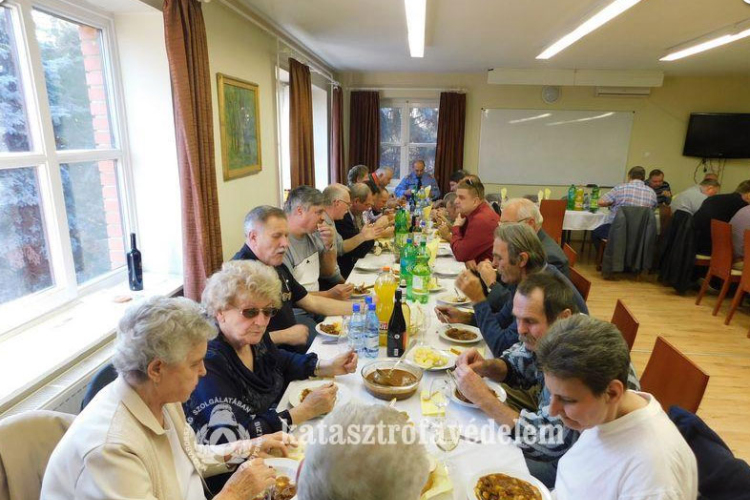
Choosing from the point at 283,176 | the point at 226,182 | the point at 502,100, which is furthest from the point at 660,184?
the point at 226,182

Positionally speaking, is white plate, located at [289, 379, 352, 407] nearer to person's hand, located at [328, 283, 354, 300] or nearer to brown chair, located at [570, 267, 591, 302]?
person's hand, located at [328, 283, 354, 300]

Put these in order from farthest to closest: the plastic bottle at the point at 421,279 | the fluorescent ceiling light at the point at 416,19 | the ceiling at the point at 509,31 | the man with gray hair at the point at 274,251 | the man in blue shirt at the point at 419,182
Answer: the man in blue shirt at the point at 419,182 < the ceiling at the point at 509,31 < the fluorescent ceiling light at the point at 416,19 < the plastic bottle at the point at 421,279 < the man with gray hair at the point at 274,251

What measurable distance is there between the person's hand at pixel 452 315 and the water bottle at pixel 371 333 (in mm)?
459

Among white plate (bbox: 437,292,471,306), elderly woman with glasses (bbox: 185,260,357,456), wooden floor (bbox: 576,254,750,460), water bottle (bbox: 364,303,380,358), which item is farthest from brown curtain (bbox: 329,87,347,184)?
elderly woman with glasses (bbox: 185,260,357,456)

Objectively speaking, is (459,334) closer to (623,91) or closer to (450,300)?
(450,300)

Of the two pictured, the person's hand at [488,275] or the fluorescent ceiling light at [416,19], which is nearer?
the person's hand at [488,275]

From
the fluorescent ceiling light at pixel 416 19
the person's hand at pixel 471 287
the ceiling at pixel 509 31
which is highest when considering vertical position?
the ceiling at pixel 509 31

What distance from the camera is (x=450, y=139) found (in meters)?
7.70

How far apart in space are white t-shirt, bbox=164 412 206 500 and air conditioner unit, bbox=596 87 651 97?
26.5 feet

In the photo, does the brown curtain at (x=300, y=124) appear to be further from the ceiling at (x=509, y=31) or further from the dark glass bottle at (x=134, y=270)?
the dark glass bottle at (x=134, y=270)

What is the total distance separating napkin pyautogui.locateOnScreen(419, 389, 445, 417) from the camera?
146cm

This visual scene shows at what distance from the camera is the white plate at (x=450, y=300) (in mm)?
2533

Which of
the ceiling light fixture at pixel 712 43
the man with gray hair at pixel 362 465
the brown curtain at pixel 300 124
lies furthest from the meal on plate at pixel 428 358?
the ceiling light fixture at pixel 712 43

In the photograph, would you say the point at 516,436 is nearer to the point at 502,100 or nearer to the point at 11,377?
the point at 11,377
